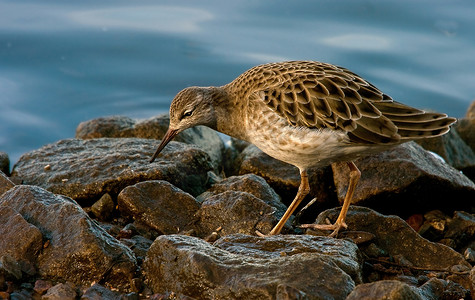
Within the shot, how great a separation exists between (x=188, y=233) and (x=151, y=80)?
823 centimetres

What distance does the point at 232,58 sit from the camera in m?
15.8

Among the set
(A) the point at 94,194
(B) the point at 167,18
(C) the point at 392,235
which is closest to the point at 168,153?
(A) the point at 94,194

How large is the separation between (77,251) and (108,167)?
246cm

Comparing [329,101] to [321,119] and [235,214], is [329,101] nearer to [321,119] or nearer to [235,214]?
[321,119]

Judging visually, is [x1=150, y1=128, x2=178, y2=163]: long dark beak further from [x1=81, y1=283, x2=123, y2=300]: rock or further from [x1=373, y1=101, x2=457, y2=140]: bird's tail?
[x1=81, y1=283, x2=123, y2=300]: rock

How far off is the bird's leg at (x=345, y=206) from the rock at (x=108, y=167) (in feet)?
6.03

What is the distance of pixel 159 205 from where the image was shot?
7.68m

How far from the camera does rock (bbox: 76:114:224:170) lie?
34.6 ft

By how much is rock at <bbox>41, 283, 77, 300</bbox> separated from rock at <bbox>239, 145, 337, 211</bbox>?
3725 mm

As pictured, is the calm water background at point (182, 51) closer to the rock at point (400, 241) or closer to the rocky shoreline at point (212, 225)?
the rocky shoreline at point (212, 225)

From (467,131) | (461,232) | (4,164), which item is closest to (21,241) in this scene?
(4,164)

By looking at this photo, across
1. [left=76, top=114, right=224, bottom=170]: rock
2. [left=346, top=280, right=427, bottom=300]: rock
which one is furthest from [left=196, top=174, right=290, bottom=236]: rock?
[left=76, top=114, right=224, bottom=170]: rock

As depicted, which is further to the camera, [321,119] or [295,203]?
[295,203]

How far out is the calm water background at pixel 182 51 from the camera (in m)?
14.8
